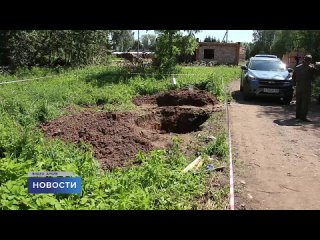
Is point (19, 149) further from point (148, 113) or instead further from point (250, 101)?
point (250, 101)

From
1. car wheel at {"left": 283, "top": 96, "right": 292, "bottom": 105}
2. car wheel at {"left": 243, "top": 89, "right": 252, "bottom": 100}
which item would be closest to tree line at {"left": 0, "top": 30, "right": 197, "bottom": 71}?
car wheel at {"left": 243, "top": 89, "right": 252, "bottom": 100}

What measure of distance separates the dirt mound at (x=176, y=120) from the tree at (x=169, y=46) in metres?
10.5

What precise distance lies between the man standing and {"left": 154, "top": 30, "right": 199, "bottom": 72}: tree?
1226cm

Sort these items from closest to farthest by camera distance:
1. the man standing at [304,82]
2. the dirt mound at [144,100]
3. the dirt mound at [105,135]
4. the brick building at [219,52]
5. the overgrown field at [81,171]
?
the overgrown field at [81,171]
the dirt mound at [105,135]
the man standing at [304,82]
the dirt mound at [144,100]
the brick building at [219,52]

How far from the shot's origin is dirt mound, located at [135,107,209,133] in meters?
11.8

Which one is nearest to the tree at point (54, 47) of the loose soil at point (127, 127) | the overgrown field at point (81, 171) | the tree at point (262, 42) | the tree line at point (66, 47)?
the tree line at point (66, 47)

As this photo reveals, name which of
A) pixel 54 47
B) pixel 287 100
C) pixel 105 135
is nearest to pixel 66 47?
pixel 54 47

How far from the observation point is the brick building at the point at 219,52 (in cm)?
4309

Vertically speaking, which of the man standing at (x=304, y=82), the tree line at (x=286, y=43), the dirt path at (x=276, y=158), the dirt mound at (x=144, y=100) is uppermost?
the tree line at (x=286, y=43)

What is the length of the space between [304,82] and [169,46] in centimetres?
1331

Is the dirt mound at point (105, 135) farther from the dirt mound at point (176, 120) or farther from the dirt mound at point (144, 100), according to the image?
the dirt mound at point (144, 100)

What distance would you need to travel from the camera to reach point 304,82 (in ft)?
35.4

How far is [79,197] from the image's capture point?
499 centimetres
